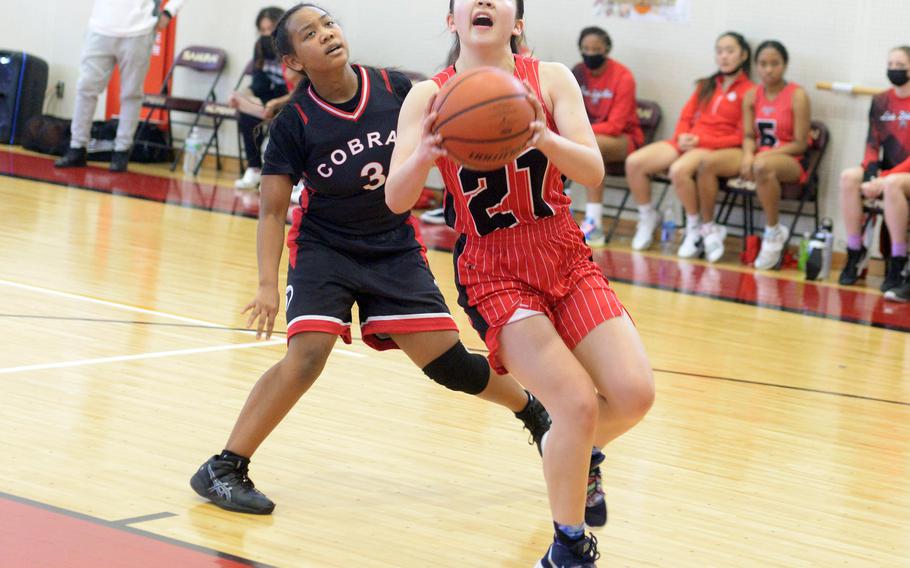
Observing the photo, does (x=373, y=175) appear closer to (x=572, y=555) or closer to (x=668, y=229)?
(x=572, y=555)

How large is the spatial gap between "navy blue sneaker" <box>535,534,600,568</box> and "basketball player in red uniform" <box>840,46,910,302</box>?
5.68m

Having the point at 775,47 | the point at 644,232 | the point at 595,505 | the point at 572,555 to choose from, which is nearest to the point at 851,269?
the point at 644,232

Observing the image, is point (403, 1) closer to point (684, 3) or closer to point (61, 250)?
point (684, 3)

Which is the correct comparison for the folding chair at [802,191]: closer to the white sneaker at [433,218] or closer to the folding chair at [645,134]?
the folding chair at [645,134]

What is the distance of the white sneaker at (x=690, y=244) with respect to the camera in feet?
29.1

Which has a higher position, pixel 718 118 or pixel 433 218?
pixel 718 118

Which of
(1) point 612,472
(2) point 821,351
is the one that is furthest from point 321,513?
(2) point 821,351

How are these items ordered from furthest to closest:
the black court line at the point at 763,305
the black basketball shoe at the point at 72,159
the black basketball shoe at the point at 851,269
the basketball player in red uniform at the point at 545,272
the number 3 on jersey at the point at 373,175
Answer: the black basketball shoe at the point at 72,159 < the black basketball shoe at the point at 851,269 < the black court line at the point at 763,305 < the number 3 on jersey at the point at 373,175 < the basketball player in red uniform at the point at 545,272

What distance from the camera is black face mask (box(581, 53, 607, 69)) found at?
9336mm

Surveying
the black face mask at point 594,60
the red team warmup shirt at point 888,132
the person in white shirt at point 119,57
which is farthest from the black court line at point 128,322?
the person in white shirt at point 119,57

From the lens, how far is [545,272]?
111 inches

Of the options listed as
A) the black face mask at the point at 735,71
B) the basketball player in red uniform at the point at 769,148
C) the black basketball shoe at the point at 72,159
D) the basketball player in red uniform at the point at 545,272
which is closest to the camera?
the basketball player in red uniform at the point at 545,272

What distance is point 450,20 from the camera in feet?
9.23

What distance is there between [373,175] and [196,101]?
27.1 feet
